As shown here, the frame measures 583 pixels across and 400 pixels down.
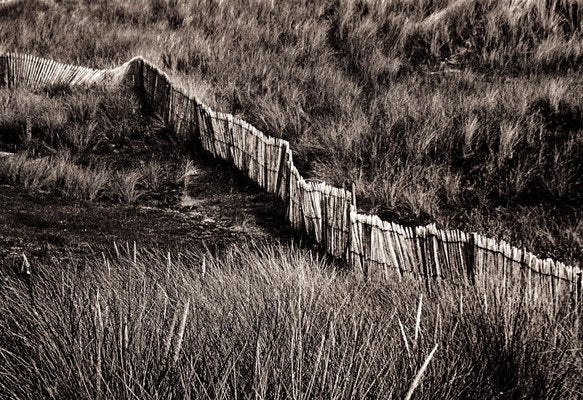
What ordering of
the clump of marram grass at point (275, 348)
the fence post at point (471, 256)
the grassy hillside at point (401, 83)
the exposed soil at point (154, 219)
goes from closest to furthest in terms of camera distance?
the clump of marram grass at point (275, 348)
the fence post at point (471, 256)
the exposed soil at point (154, 219)
the grassy hillside at point (401, 83)

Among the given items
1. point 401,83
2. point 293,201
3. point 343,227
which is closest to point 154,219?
point 293,201

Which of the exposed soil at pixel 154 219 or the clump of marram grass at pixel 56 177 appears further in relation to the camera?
the clump of marram grass at pixel 56 177

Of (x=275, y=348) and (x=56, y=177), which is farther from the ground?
(x=275, y=348)

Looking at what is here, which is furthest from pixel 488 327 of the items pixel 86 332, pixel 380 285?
pixel 86 332

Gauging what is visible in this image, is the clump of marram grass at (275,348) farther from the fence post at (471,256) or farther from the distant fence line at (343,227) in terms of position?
the fence post at (471,256)

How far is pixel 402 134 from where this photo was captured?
5582 mm

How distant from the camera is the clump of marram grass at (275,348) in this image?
1.80 metres

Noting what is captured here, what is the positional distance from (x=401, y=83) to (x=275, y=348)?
534 cm

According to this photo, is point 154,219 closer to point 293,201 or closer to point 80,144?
point 293,201

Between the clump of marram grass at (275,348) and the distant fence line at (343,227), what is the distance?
0.32 m

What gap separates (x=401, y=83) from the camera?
6930 millimetres

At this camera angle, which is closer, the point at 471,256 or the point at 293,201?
the point at 471,256

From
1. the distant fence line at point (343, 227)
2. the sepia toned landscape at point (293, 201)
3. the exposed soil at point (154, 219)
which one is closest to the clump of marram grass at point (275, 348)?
the sepia toned landscape at point (293, 201)

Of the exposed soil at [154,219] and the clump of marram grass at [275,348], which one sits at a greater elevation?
the clump of marram grass at [275,348]
